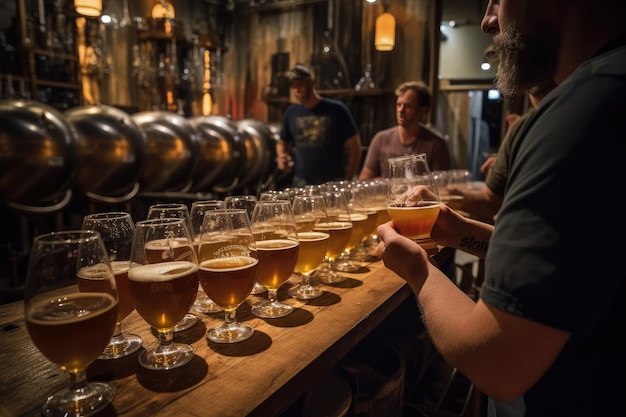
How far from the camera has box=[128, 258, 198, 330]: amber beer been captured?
0.84m

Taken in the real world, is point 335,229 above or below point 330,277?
above

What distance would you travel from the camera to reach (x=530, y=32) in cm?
95

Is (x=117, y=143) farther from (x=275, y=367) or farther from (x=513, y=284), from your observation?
(x=513, y=284)

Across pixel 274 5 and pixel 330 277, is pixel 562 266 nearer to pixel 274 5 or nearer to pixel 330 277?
pixel 330 277

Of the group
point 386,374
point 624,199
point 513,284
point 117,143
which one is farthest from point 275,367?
point 117,143

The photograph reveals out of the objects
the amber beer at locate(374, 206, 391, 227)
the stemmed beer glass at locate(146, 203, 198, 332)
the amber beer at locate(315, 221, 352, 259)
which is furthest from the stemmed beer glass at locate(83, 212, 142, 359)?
the amber beer at locate(374, 206, 391, 227)

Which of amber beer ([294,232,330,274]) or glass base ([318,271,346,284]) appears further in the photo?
glass base ([318,271,346,284])

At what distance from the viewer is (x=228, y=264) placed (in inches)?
38.2

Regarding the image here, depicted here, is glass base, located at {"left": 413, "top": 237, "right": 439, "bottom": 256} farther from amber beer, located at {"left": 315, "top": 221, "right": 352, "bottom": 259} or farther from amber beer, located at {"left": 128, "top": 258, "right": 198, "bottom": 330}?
amber beer, located at {"left": 128, "top": 258, "right": 198, "bottom": 330}

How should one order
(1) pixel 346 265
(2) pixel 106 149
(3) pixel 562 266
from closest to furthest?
(3) pixel 562 266
(1) pixel 346 265
(2) pixel 106 149

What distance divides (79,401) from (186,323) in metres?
0.37

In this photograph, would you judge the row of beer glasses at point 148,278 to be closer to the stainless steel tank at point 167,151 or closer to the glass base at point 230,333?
the glass base at point 230,333

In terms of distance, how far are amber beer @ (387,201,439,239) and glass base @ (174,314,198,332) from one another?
1.97ft

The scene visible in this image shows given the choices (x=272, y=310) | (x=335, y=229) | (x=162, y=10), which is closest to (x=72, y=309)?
(x=272, y=310)
